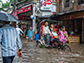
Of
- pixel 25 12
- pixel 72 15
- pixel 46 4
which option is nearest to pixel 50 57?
pixel 72 15

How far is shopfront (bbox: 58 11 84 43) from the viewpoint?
13.5m

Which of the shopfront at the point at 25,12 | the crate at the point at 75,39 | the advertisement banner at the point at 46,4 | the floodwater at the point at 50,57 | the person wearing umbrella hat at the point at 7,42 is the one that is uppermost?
the advertisement banner at the point at 46,4

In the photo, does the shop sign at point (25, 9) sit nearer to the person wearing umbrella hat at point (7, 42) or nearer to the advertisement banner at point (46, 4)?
the advertisement banner at point (46, 4)

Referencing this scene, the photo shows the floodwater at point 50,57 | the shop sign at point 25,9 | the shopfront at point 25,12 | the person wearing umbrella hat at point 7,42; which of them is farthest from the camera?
the shopfront at point 25,12

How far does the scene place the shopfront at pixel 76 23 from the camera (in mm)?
13488

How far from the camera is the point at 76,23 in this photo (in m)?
16.1

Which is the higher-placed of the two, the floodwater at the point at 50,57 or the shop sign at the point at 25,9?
the shop sign at the point at 25,9

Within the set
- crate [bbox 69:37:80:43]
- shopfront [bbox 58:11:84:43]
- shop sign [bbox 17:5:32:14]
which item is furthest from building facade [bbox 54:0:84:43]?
shop sign [bbox 17:5:32:14]

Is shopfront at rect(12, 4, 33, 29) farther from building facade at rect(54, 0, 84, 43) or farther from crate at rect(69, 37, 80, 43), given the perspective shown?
crate at rect(69, 37, 80, 43)

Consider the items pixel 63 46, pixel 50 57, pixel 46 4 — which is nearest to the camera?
pixel 50 57

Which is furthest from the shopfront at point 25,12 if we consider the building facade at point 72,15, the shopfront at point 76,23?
the shopfront at point 76,23

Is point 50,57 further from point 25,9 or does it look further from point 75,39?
point 25,9

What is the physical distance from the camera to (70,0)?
16.7m

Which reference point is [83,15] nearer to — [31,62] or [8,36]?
[31,62]
